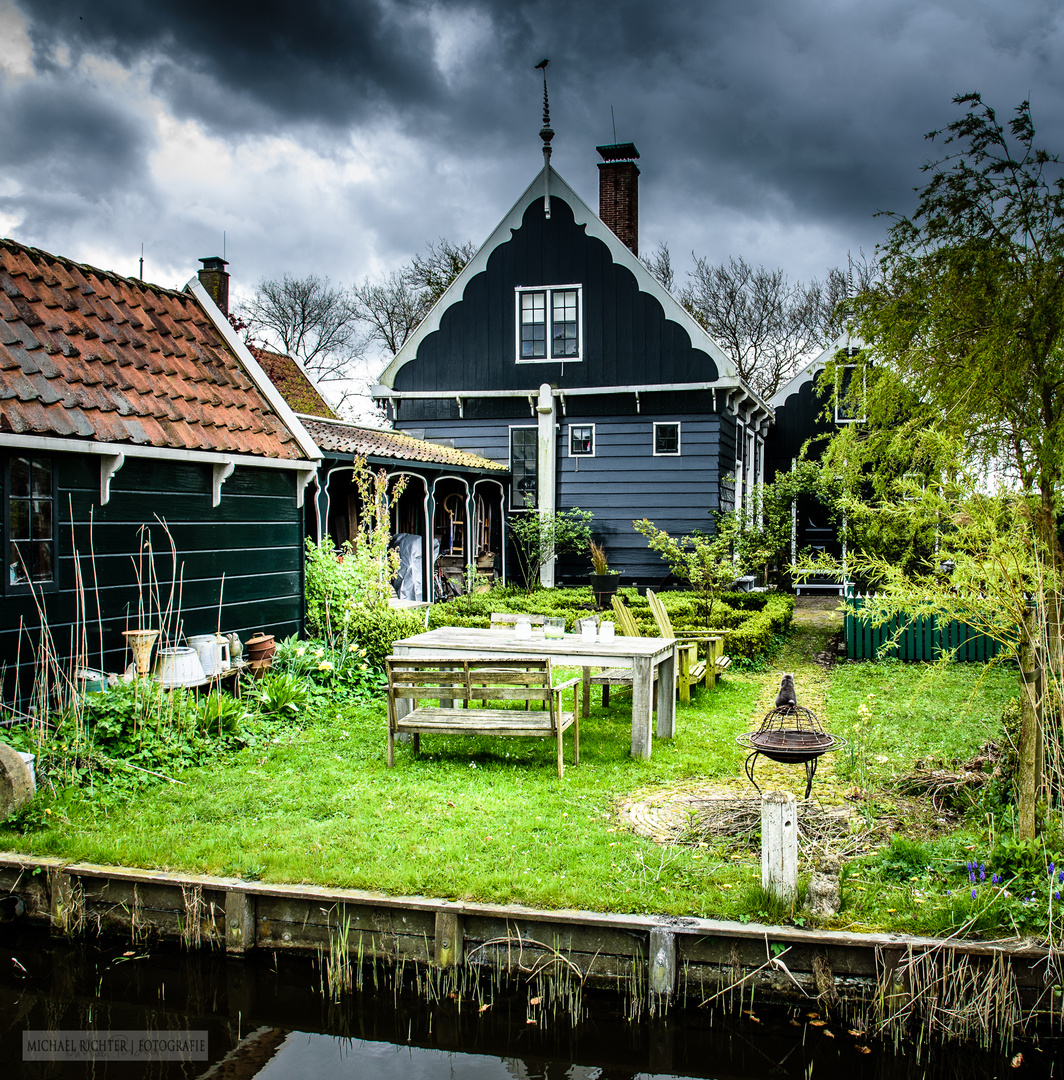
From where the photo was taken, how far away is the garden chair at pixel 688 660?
31.3ft

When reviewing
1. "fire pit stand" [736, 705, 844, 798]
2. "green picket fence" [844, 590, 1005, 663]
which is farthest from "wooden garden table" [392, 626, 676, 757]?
"green picket fence" [844, 590, 1005, 663]

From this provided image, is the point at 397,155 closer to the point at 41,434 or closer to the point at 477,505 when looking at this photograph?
the point at 477,505

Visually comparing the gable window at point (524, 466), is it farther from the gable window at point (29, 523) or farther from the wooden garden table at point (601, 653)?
the gable window at point (29, 523)

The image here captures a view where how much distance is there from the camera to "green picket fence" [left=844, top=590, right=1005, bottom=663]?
12.0 m

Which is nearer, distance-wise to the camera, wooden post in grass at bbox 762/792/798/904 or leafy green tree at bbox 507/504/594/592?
wooden post in grass at bbox 762/792/798/904

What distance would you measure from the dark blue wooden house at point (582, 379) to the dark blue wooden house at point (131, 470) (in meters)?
8.30

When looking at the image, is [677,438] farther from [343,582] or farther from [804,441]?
[343,582]

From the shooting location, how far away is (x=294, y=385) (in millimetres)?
21422

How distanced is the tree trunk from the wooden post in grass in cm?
143

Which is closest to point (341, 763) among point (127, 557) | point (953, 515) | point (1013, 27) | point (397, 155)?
point (127, 557)

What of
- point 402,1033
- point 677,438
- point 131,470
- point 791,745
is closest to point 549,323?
point 677,438

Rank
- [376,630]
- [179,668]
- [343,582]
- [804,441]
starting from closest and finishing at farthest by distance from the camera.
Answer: [179,668]
[376,630]
[343,582]
[804,441]

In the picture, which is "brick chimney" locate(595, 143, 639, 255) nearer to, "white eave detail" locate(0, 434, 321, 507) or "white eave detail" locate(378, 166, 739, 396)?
"white eave detail" locate(378, 166, 739, 396)

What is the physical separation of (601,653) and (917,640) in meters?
7.08
